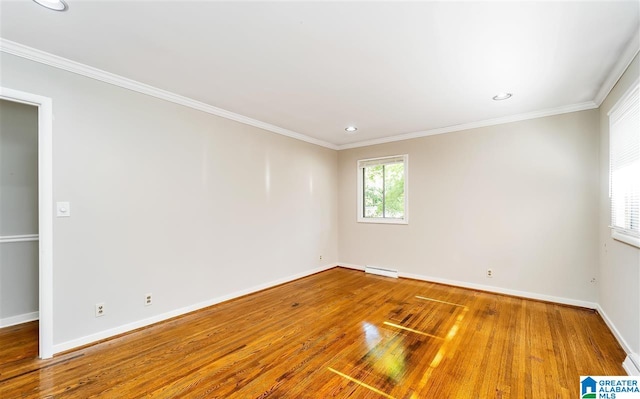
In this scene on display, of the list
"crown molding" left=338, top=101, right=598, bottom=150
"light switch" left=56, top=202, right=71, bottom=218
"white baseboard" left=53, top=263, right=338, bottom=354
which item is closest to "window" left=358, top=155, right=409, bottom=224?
"crown molding" left=338, top=101, right=598, bottom=150

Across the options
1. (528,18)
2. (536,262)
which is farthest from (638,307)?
(528,18)

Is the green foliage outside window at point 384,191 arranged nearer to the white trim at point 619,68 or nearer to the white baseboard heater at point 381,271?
the white baseboard heater at point 381,271

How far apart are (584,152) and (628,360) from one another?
243 cm

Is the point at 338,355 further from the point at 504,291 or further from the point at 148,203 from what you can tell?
the point at 504,291

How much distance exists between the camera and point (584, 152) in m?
3.44

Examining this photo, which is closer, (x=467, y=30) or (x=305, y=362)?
(x=467, y=30)

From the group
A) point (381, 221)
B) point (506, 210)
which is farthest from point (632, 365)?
point (381, 221)

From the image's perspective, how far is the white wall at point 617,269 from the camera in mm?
2213

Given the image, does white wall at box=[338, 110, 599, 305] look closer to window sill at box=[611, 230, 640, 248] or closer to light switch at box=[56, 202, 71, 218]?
window sill at box=[611, 230, 640, 248]

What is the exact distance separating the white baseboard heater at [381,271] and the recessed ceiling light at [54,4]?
503cm

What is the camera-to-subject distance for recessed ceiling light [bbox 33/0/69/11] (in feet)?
5.69

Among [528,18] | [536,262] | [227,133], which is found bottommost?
[536,262]

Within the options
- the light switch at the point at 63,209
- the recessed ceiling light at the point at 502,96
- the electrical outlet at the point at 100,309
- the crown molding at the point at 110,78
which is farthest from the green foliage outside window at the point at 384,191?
the light switch at the point at 63,209

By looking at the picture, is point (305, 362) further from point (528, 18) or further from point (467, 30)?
point (528, 18)
